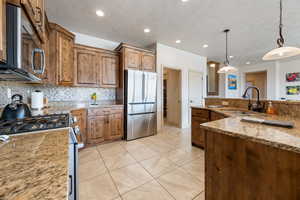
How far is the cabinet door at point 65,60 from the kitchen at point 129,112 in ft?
0.07

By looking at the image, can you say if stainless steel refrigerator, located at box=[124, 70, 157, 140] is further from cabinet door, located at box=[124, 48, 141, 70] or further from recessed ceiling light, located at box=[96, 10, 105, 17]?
recessed ceiling light, located at box=[96, 10, 105, 17]

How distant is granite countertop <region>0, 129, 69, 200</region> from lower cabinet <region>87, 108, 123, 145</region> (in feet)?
6.52

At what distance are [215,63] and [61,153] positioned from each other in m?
6.71

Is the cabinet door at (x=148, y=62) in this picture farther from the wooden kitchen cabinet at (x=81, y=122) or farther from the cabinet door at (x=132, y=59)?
the wooden kitchen cabinet at (x=81, y=122)

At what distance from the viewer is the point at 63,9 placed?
226 cm

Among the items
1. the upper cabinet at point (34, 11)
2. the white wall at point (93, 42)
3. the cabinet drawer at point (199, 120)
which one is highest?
the white wall at point (93, 42)

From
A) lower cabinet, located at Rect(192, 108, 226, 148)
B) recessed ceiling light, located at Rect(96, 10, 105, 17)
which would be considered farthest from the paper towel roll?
lower cabinet, located at Rect(192, 108, 226, 148)

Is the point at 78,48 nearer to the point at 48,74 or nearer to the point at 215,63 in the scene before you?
the point at 48,74

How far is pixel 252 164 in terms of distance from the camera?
35.5 inches

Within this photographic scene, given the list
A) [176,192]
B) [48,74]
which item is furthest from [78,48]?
[176,192]

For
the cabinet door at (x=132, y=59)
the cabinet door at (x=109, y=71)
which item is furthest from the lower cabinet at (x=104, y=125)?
the cabinet door at (x=132, y=59)

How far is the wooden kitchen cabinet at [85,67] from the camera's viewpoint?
2.82m

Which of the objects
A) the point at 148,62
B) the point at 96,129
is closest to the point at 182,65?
the point at 148,62

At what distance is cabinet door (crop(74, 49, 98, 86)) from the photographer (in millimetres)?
2820
